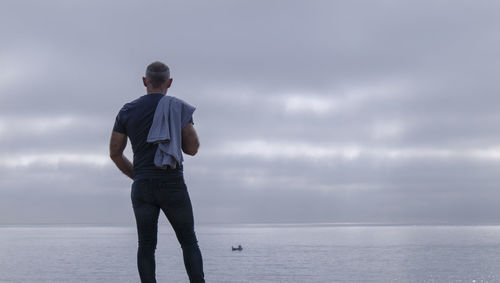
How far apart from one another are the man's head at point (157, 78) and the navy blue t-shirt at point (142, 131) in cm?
8

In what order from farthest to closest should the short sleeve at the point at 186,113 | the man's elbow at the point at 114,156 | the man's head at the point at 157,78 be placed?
the man's elbow at the point at 114,156
the man's head at the point at 157,78
the short sleeve at the point at 186,113

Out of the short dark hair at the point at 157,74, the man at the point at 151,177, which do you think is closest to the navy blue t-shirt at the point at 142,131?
the man at the point at 151,177

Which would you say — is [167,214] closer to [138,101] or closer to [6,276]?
[138,101]

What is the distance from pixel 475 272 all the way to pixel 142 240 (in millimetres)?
86304

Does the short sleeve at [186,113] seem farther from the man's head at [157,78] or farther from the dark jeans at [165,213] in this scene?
the dark jeans at [165,213]

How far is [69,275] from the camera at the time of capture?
83.3 m

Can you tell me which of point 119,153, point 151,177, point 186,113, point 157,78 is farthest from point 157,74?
point 151,177

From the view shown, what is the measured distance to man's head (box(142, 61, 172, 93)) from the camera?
649cm

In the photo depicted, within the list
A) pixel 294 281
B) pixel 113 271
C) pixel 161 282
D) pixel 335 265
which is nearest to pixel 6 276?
pixel 113 271

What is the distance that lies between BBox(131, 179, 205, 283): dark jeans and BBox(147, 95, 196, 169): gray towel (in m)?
0.21

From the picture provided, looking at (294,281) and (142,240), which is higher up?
(142,240)

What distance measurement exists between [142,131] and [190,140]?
0.49 meters

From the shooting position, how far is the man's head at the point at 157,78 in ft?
21.3

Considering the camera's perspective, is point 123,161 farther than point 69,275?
No
